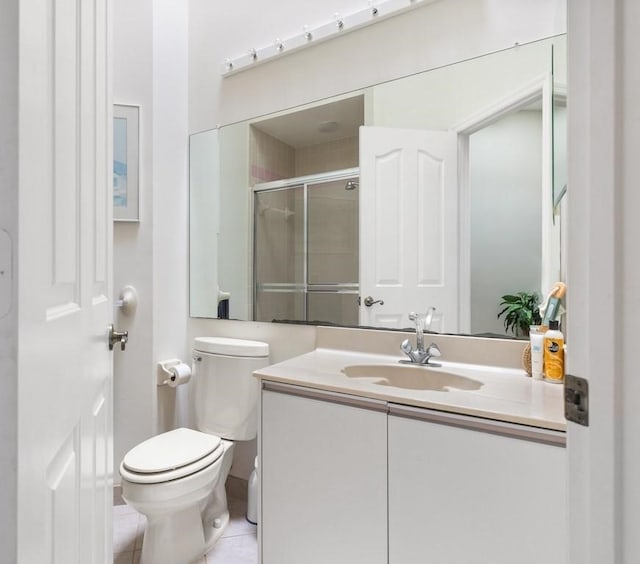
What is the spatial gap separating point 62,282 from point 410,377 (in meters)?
1.17

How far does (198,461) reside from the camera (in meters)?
1.42

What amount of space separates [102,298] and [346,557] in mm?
1036

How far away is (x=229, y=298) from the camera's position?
2.01m

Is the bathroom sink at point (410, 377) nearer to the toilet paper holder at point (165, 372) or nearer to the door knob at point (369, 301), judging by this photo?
the door knob at point (369, 301)

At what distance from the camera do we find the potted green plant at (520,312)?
1336mm

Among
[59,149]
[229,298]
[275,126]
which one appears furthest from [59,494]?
[275,126]

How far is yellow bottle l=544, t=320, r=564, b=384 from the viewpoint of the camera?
3.76ft

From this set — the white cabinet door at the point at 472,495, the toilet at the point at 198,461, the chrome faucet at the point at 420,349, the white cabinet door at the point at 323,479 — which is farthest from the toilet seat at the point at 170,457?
the chrome faucet at the point at 420,349

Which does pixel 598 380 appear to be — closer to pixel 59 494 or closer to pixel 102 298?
pixel 59 494

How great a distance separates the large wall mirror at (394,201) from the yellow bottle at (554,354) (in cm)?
19
